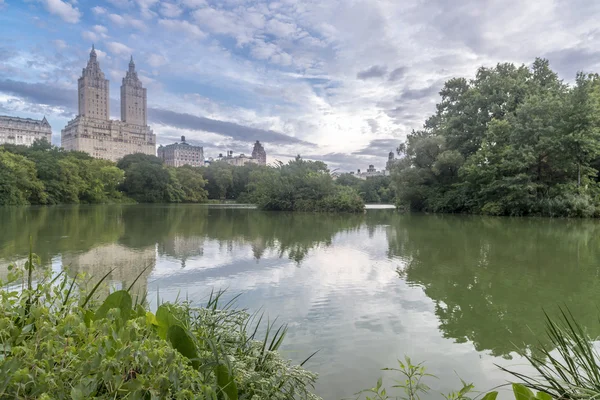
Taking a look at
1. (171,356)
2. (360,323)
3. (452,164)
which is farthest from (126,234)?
(452,164)

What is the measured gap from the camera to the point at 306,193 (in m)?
28.3

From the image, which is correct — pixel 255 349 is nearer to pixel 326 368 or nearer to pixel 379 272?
pixel 326 368

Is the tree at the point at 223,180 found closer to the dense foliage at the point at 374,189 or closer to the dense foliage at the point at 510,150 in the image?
the dense foliage at the point at 374,189

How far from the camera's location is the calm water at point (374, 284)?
3.30 meters

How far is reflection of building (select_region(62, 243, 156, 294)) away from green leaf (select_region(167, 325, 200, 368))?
380 centimetres

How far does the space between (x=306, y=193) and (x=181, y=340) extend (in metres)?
26.8

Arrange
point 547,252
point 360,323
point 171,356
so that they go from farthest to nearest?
point 547,252, point 360,323, point 171,356

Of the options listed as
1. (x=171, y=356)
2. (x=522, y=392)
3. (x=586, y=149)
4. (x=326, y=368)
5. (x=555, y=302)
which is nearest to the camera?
(x=171, y=356)

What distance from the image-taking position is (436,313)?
14.5ft

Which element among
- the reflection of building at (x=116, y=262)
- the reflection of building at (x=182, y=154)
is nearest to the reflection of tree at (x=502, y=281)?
the reflection of building at (x=116, y=262)

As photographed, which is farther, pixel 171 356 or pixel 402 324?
pixel 402 324

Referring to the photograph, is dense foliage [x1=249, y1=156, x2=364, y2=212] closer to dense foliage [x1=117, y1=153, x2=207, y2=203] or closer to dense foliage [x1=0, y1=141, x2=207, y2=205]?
dense foliage [x1=0, y1=141, x2=207, y2=205]

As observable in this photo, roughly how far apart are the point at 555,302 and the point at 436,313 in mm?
1647

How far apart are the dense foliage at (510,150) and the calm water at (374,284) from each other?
10030 millimetres
